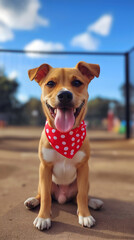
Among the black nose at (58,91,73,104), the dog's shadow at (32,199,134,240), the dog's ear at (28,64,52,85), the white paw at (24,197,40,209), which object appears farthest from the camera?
the white paw at (24,197,40,209)

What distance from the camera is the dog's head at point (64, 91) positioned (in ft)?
4.93

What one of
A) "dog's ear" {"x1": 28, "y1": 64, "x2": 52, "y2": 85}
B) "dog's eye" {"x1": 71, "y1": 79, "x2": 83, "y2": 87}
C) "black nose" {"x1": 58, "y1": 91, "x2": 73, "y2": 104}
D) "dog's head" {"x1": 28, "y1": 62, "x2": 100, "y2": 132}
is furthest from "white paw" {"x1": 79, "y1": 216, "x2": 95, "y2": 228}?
"dog's ear" {"x1": 28, "y1": 64, "x2": 52, "y2": 85}

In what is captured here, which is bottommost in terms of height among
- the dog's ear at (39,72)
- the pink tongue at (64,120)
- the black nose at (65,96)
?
the pink tongue at (64,120)

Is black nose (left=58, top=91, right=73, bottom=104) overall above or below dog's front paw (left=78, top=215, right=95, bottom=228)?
above

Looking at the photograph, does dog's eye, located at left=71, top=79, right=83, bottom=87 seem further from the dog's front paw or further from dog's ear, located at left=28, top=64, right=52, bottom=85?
→ the dog's front paw

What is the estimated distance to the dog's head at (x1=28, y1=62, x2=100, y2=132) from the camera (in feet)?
4.93

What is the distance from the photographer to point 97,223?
5.59ft

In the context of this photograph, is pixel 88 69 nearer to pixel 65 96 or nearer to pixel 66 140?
pixel 65 96

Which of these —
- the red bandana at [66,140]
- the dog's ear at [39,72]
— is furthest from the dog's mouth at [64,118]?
the dog's ear at [39,72]

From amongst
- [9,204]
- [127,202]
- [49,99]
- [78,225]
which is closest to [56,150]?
[49,99]

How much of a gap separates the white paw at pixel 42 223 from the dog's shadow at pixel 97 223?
0.11 ft

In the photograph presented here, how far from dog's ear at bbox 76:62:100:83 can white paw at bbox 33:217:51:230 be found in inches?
46.3

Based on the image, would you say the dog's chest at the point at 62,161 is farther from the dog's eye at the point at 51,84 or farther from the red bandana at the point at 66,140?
the dog's eye at the point at 51,84

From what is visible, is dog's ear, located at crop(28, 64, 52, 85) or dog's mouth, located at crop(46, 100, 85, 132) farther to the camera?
dog's ear, located at crop(28, 64, 52, 85)
